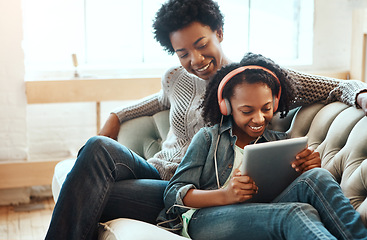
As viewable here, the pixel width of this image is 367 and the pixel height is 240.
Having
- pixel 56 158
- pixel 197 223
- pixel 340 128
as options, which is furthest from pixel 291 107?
pixel 56 158

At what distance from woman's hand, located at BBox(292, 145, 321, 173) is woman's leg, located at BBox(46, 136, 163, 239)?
0.52m

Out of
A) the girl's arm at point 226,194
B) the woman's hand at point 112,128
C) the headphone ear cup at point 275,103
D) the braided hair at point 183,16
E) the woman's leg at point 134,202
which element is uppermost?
the braided hair at point 183,16

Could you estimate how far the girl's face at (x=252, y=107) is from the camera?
178 cm

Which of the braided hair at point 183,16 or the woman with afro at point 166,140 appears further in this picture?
the braided hair at point 183,16

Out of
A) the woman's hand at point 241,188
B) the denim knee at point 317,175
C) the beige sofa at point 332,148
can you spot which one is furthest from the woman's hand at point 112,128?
the denim knee at point 317,175

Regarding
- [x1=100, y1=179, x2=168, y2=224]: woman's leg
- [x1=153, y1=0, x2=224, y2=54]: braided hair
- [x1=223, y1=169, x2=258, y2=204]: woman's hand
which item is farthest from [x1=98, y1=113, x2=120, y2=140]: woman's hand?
[x1=223, y1=169, x2=258, y2=204]: woman's hand

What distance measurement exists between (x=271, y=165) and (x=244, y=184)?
0.33 ft

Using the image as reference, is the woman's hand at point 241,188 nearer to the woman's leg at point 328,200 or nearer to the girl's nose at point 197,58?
the woman's leg at point 328,200

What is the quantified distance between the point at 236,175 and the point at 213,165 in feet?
0.68

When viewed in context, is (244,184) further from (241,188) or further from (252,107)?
(252,107)

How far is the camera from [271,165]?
1.59 m

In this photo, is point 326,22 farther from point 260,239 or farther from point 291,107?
point 260,239

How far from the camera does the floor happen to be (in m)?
3.00

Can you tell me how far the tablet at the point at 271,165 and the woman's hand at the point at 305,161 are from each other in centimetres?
2
